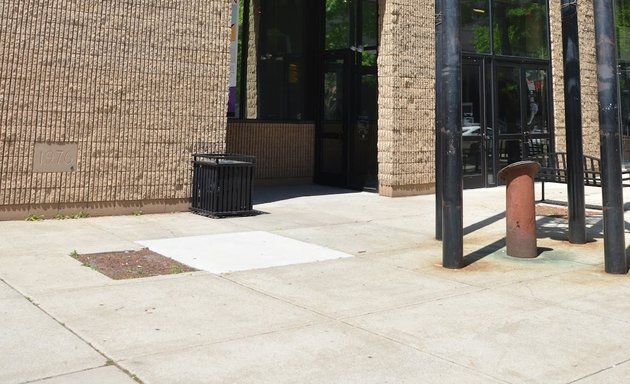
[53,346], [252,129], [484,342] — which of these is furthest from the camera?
[252,129]

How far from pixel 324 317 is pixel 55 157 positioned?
20.0 feet

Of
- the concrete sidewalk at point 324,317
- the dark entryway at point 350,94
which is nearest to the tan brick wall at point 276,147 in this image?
the dark entryway at point 350,94

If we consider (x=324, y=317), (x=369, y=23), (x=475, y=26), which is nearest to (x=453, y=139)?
(x=324, y=317)

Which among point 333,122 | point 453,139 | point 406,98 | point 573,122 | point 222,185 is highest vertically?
point 406,98

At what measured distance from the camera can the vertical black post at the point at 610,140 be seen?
679 cm

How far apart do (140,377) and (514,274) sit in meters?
4.33

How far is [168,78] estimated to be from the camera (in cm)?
1054

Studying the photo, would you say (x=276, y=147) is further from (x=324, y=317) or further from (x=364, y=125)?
(x=324, y=317)

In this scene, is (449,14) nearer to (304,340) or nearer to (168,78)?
(304,340)

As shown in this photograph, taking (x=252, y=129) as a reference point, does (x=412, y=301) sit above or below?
below

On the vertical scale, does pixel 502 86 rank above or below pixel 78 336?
above

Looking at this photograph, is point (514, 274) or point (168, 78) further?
point (168, 78)

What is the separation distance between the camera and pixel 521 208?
24.9 ft

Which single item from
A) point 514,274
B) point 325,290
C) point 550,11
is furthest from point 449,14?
point 550,11
